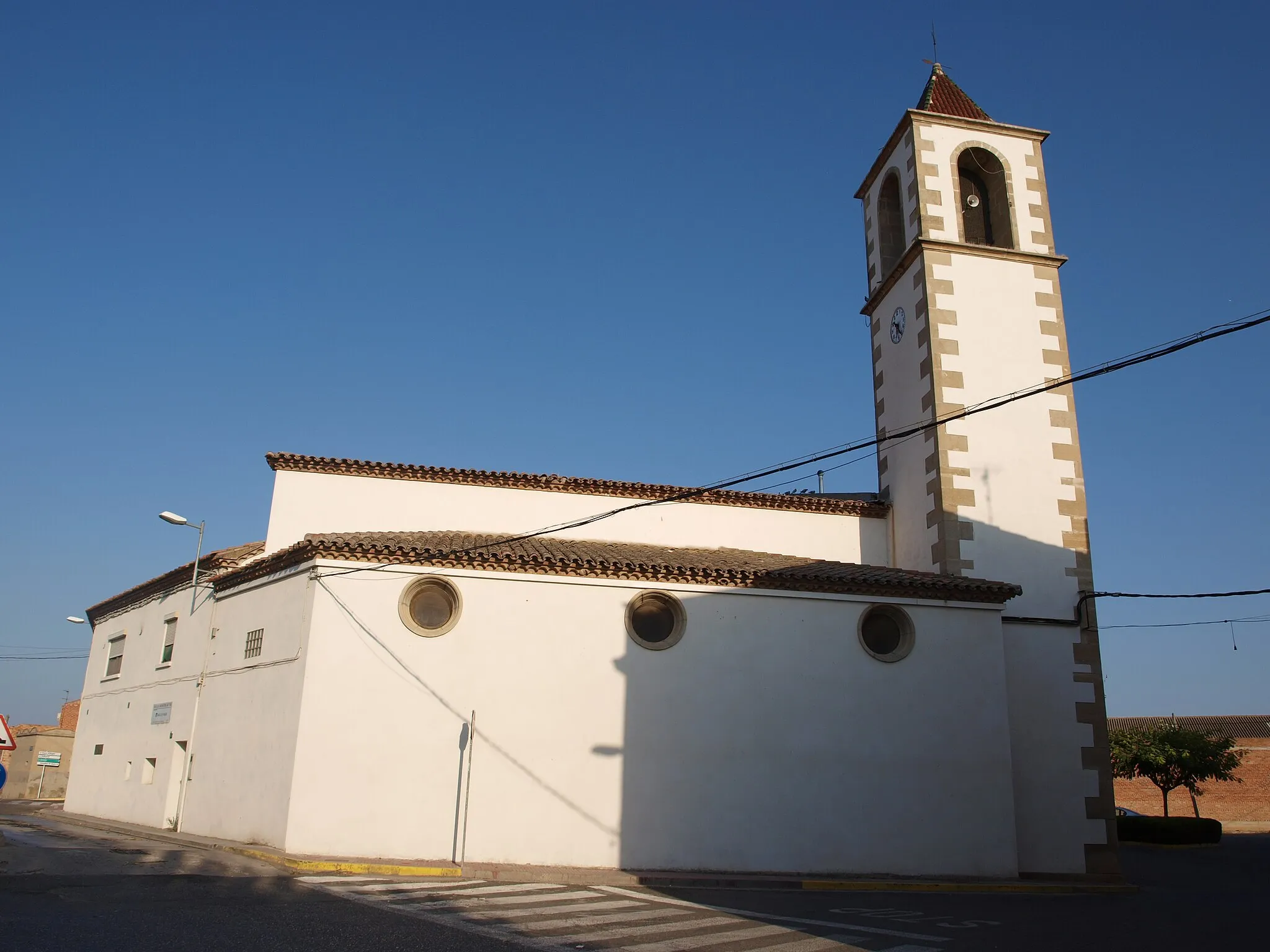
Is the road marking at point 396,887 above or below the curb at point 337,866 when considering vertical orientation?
below

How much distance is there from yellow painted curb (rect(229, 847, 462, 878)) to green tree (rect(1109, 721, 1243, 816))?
28.6 metres

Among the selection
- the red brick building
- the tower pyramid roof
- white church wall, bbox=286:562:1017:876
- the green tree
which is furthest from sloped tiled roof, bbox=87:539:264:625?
the red brick building

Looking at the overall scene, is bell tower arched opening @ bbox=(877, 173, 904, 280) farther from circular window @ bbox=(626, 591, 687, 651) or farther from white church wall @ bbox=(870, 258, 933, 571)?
circular window @ bbox=(626, 591, 687, 651)

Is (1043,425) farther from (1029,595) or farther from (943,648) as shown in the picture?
(943,648)

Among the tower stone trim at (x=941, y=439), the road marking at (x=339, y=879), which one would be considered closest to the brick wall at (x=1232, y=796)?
the tower stone trim at (x=941, y=439)

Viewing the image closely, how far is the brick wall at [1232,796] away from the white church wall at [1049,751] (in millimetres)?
28481

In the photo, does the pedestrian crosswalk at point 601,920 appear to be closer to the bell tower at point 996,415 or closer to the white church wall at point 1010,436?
the bell tower at point 996,415

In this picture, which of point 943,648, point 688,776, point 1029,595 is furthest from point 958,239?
point 688,776

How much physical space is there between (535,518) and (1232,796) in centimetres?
3761

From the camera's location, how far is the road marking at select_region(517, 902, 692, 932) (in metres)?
9.22

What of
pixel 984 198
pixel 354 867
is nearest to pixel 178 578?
pixel 354 867

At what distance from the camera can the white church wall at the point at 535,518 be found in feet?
60.3

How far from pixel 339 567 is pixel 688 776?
645 cm

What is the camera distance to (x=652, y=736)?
15133mm
